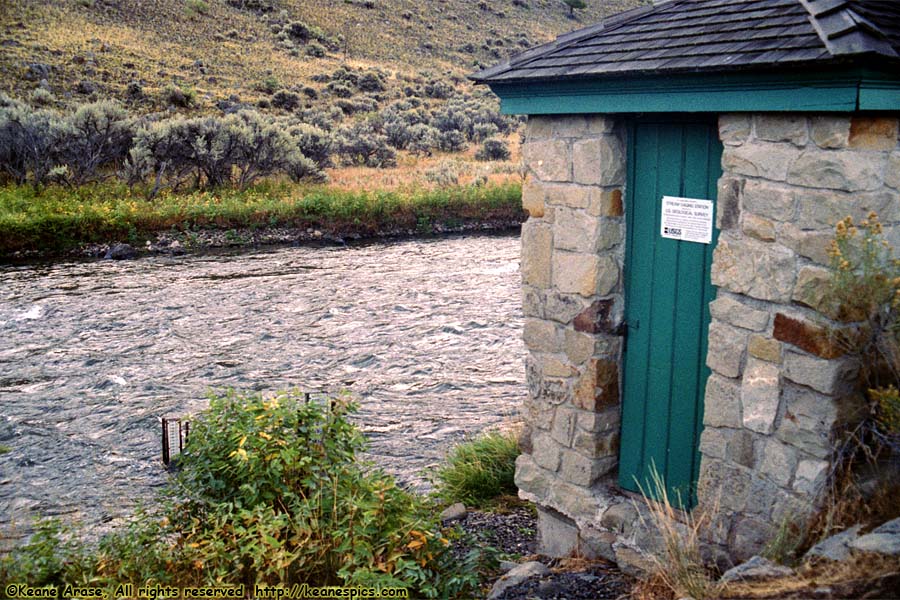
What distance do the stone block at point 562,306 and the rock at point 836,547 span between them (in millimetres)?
1956

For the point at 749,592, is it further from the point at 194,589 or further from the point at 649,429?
the point at 194,589

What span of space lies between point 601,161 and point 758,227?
41.8 inches

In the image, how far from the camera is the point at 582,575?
15.7 ft

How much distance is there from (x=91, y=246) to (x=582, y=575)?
14354mm

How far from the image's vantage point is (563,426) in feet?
17.0

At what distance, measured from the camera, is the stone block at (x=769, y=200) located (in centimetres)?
380

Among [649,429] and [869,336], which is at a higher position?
[869,336]

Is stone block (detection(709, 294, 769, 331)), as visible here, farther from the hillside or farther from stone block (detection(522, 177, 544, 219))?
the hillside

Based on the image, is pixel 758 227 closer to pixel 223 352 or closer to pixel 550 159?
pixel 550 159

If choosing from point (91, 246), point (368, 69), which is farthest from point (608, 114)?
point (368, 69)

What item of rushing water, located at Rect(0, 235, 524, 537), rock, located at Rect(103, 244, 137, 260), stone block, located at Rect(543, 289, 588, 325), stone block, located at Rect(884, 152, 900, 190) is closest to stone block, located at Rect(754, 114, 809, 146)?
stone block, located at Rect(884, 152, 900, 190)

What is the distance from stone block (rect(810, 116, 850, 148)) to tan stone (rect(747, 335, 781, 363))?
0.93 meters

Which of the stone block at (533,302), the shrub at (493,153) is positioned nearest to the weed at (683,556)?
the stone block at (533,302)

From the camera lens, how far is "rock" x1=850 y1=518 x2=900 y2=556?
9.99 feet
